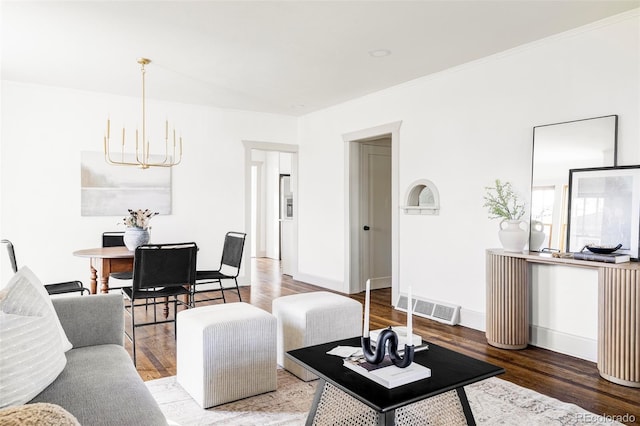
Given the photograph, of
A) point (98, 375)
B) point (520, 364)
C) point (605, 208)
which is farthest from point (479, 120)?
point (98, 375)

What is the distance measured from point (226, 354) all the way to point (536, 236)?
2704 millimetres

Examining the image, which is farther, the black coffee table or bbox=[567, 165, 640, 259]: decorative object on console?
bbox=[567, 165, 640, 259]: decorative object on console

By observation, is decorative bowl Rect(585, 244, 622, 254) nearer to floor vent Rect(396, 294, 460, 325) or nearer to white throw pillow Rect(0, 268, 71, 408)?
floor vent Rect(396, 294, 460, 325)

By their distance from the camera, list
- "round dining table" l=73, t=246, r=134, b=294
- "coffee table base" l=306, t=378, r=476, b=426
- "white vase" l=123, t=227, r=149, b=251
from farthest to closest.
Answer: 1. "white vase" l=123, t=227, r=149, b=251
2. "round dining table" l=73, t=246, r=134, b=294
3. "coffee table base" l=306, t=378, r=476, b=426

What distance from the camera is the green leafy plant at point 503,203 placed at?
3812 mm

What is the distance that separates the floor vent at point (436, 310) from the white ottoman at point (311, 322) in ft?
5.21

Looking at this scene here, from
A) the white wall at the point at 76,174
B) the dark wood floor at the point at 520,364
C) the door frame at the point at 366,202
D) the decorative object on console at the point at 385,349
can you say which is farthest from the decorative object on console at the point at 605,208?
the white wall at the point at 76,174

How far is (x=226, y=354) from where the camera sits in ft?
8.39

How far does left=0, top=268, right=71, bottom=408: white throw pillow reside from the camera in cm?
146

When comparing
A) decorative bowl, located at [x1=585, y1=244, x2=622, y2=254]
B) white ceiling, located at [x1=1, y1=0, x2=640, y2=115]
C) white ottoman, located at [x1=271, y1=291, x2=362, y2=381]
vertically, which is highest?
white ceiling, located at [x1=1, y1=0, x2=640, y2=115]

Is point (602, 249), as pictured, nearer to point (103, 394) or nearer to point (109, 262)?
point (103, 394)

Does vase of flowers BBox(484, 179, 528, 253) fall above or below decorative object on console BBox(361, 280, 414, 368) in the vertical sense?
above

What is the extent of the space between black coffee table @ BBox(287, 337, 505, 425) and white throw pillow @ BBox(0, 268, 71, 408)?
1023 mm

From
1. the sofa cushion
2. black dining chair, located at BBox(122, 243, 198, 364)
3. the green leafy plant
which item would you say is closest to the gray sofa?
the sofa cushion
